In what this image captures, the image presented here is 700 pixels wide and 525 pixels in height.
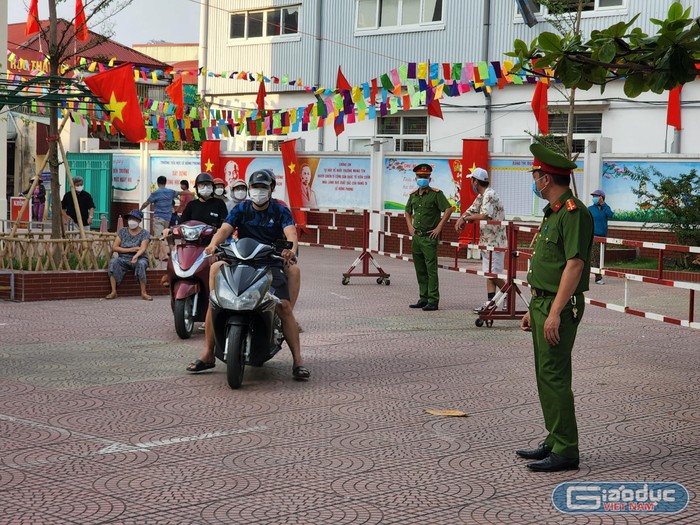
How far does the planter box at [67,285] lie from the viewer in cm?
1514

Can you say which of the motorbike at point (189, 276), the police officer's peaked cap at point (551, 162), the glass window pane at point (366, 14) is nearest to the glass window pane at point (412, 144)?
the glass window pane at point (366, 14)

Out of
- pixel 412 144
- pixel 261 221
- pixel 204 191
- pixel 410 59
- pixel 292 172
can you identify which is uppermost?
pixel 410 59

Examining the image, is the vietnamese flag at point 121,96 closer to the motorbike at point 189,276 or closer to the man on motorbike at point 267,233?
the motorbike at point 189,276

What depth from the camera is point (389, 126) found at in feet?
111

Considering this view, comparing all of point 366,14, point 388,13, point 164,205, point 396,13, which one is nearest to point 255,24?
point 366,14

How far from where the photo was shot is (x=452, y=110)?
1244 inches

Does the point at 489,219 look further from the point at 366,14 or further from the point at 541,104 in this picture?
the point at 366,14

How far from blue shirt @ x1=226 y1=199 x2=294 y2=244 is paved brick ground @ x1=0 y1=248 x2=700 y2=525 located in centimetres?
119

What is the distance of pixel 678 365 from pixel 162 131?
19.6 metres

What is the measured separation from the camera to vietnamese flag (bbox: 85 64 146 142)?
1448 cm

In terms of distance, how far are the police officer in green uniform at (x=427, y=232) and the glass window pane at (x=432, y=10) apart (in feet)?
59.7

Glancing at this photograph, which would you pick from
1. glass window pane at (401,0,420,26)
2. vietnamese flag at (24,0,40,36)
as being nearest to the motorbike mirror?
vietnamese flag at (24,0,40,36)

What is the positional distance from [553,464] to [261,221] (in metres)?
3.97

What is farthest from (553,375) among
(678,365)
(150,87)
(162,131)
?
(150,87)
